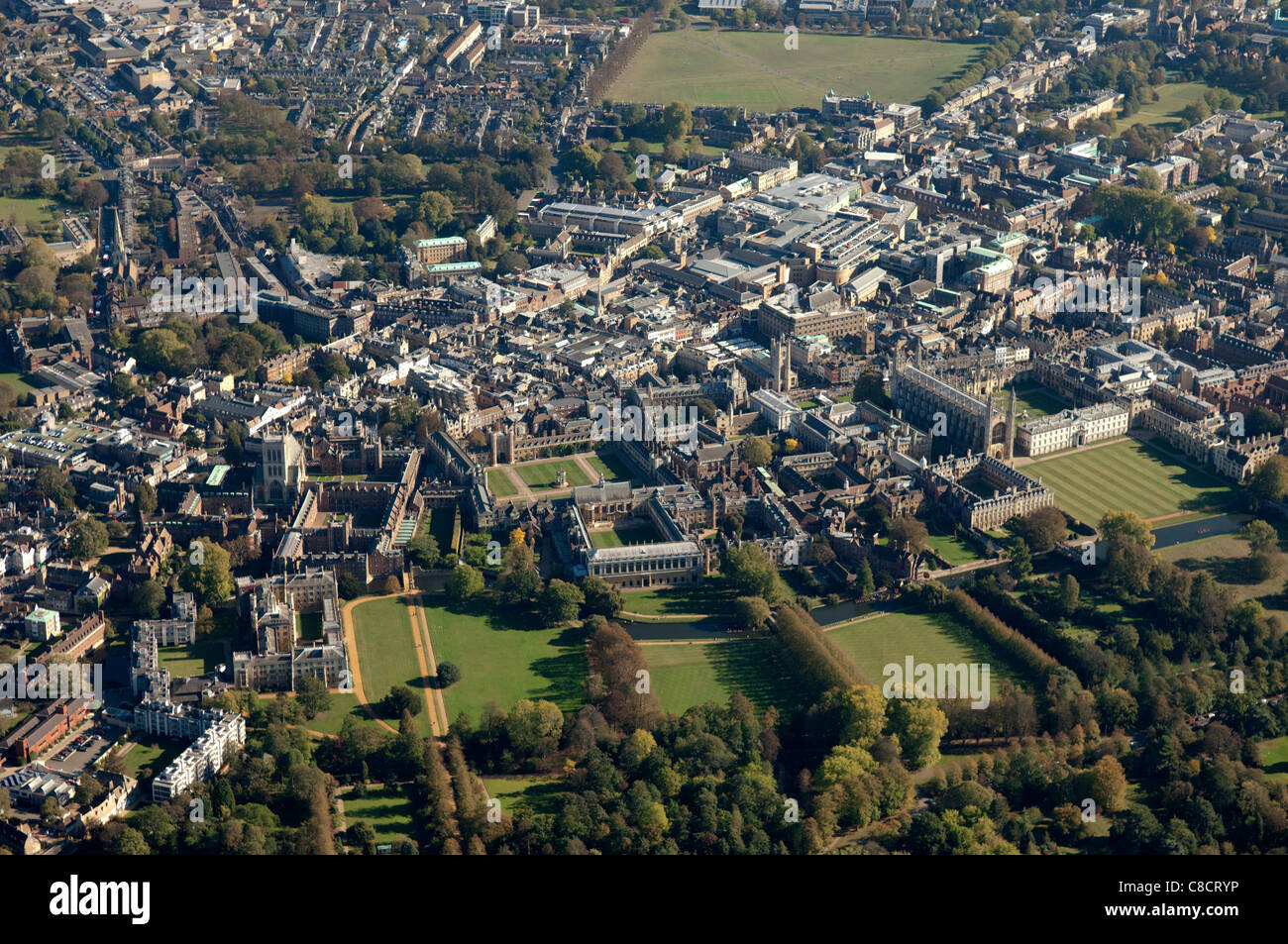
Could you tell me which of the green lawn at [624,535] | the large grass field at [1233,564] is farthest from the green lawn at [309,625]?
the large grass field at [1233,564]

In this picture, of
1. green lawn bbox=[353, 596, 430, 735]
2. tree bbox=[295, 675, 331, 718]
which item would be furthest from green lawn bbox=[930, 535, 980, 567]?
tree bbox=[295, 675, 331, 718]

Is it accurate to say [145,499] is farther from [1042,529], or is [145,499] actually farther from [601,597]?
[1042,529]

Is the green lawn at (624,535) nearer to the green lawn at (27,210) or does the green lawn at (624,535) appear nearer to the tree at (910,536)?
the tree at (910,536)

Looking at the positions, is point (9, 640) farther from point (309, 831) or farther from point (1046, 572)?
point (1046, 572)

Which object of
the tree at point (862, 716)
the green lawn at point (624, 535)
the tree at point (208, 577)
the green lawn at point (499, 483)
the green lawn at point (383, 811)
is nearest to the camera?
the green lawn at point (383, 811)

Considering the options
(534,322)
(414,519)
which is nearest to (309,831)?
(414,519)

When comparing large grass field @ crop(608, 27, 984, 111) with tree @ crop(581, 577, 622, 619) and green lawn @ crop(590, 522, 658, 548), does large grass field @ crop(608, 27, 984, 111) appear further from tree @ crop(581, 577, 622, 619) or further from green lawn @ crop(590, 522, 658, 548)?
tree @ crop(581, 577, 622, 619)
